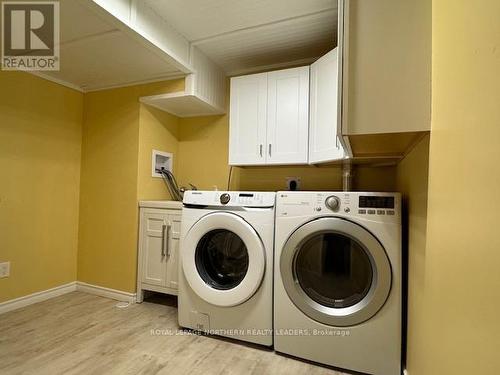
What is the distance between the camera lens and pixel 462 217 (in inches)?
24.9

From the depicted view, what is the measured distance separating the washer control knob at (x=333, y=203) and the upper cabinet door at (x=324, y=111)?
1.26ft

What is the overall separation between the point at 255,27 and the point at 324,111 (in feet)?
2.51

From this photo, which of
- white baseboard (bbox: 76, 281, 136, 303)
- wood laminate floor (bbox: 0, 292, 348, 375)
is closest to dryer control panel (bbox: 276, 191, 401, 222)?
wood laminate floor (bbox: 0, 292, 348, 375)

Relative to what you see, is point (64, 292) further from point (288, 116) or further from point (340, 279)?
point (288, 116)

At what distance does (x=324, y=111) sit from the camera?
1.79 m

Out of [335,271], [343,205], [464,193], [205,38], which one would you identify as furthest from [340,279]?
[205,38]

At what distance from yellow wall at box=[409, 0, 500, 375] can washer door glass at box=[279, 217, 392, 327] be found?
386 mm

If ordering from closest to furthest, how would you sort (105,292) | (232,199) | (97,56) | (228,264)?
(232,199) → (228,264) → (97,56) → (105,292)

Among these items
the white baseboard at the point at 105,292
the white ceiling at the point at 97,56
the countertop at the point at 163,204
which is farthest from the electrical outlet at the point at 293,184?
the white baseboard at the point at 105,292

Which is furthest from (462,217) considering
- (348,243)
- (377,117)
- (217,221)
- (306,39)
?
(306,39)

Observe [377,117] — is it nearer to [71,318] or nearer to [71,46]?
[71,46]

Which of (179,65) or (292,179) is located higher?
(179,65)

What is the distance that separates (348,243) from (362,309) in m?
0.34

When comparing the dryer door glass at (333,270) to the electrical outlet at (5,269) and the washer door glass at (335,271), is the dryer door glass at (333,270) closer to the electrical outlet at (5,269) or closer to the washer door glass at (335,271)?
the washer door glass at (335,271)
